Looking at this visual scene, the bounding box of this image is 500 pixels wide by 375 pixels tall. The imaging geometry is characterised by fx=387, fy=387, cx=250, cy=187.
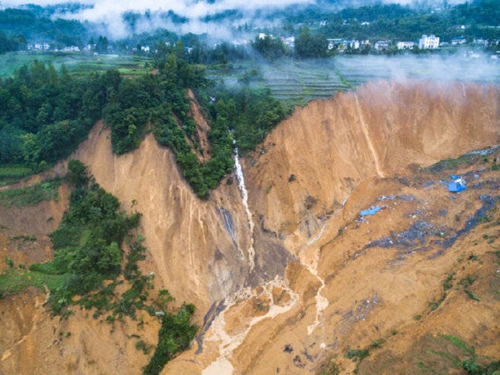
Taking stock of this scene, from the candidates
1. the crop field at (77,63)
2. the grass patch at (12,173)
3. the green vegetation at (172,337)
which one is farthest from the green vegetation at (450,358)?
the crop field at (77,63)

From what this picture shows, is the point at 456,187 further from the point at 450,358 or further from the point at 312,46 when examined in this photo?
the point at 312,46

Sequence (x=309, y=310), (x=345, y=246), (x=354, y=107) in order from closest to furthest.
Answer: (x=309, y=310)
(x=345, y=246)
(x=354, y=107)

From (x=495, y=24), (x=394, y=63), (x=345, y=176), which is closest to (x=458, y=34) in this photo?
(x=495, y=24)

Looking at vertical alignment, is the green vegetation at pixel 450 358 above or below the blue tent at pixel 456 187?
below

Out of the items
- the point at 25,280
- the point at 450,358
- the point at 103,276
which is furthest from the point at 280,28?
the point at 450,358

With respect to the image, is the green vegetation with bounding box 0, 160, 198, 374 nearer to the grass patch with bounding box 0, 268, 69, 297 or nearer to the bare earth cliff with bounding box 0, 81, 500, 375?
the grass patch with bounding box 0, 268, 69, 297

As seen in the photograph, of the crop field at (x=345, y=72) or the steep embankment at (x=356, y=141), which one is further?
the crop field at (x=345, y=72)

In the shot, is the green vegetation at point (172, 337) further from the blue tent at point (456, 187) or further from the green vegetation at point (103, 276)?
the blue tent at point (456, 187)

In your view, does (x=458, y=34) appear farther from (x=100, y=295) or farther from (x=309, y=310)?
(x=100, y=295)
